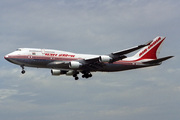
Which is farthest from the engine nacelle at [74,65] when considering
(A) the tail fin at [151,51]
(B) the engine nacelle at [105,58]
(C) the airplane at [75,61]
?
(A) the tail fin at [151,51]

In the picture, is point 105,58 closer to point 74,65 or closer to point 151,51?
point 74,65

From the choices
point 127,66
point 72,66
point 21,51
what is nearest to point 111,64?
point 127,66

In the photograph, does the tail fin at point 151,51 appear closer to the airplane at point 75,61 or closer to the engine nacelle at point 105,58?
the airplane at point 75,61

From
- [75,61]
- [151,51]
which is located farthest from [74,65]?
[151,51]

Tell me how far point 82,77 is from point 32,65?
12.7 metres

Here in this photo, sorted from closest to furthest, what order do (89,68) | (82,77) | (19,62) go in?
(19,62)
(89,68)
(82,77)

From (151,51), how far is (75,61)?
62.4 feet

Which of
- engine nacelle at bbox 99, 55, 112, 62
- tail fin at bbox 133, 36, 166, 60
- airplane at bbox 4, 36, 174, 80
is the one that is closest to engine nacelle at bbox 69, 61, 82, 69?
airplane at bbox 4, 36, 174, 80

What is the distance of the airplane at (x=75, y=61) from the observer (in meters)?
58.1

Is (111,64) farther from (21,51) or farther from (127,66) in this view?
(21,51)

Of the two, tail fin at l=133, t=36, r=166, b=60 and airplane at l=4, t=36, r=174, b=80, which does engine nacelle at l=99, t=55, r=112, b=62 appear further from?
tail fin at l=133, t=36, r=166, b=60

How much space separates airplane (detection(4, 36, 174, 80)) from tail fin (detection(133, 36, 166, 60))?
1.22 metres

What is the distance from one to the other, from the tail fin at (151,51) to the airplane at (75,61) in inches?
47.9

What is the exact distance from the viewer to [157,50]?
6969cm
